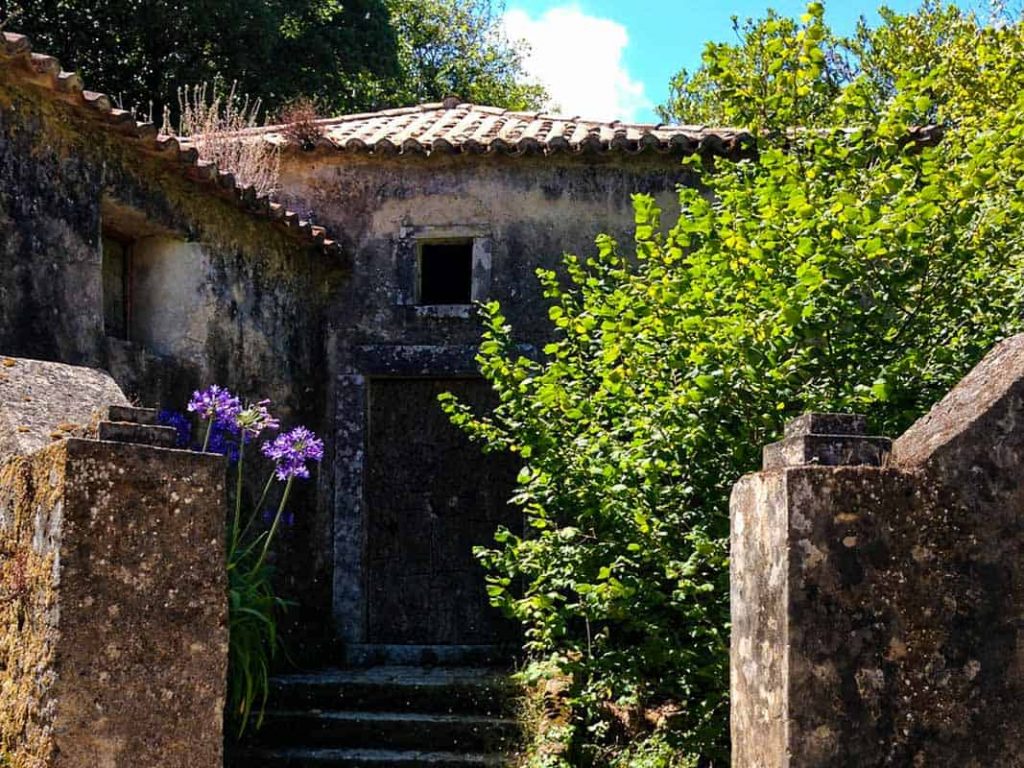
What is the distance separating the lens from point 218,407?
280 inches

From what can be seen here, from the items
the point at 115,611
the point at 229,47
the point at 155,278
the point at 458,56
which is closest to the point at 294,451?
the point at 155,278

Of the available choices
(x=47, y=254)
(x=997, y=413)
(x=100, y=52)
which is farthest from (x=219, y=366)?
(x=100, y=52)

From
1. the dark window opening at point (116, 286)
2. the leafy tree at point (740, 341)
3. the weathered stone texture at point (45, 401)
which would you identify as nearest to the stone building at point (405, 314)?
the dark window opening at point (116, 286)

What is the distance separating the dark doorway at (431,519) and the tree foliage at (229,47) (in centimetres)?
722

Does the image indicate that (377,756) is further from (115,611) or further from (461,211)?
(461,211)

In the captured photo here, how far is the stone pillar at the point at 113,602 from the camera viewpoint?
133 inches

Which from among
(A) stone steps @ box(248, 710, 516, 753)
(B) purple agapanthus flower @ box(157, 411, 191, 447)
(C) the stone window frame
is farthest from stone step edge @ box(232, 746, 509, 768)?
(C) the stone window frame

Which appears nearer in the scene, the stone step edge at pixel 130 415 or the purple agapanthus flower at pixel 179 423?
the stone step edge at pixel 130 415

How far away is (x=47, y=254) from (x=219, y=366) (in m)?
1.89

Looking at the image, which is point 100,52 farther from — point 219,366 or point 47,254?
point 47,254

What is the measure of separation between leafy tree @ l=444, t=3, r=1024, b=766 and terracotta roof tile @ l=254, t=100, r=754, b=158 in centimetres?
296

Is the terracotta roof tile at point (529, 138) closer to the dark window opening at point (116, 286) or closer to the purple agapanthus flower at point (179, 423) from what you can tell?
the dark window opening at point (116, 286)

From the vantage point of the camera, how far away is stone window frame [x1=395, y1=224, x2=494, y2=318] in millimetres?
9664

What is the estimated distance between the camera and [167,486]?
3.56m
